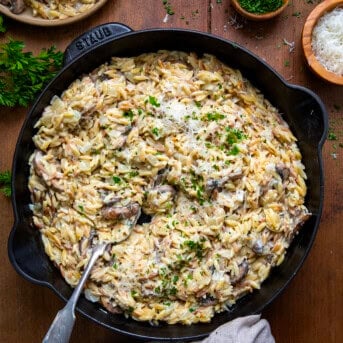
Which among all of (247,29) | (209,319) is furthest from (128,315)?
(247,29)

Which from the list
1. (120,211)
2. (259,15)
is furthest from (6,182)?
(259,15)

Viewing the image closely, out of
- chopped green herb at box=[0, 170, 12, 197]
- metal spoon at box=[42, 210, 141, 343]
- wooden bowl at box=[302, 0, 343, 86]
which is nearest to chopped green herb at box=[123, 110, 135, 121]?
chopped green herb at box=[0, 170, 12, 197]

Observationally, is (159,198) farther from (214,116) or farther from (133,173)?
(214,116)

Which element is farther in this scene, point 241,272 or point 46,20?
point 46,20

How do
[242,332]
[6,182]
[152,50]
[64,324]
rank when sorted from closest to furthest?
[64,324], [242,332], [152,50], [6,182]

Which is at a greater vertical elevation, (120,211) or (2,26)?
(2,26)

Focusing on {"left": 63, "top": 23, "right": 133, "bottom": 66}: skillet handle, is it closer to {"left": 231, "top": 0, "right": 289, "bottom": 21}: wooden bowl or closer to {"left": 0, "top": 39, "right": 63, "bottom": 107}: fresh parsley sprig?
{"left": 0, "top": 39, "right": 63, "bottom": 107}: fresh parsley sprig

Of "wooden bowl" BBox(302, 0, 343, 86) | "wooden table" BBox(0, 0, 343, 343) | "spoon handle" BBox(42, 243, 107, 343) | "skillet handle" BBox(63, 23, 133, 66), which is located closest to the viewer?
"spoon handle" BBox(42, 243, 107, 343)
